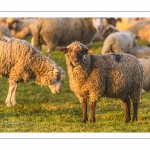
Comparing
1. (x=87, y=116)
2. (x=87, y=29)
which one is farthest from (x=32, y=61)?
(x=87, y=29)

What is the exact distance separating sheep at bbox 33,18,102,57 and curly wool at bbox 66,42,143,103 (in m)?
5.92

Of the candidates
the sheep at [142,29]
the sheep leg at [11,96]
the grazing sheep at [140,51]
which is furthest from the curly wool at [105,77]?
the sheep at [142,29]

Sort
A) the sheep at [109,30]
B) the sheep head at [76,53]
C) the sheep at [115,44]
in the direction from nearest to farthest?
the sheep head at [76,53] < the sheep at [115,44] < the sheep at [109,30]

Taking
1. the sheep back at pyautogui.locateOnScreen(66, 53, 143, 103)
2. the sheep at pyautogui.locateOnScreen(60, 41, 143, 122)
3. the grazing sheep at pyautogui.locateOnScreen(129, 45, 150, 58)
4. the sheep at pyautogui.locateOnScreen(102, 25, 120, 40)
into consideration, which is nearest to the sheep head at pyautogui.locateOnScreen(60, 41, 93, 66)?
the sheep at pyautogui.locateOnScreen(60, 41, 143, 122)

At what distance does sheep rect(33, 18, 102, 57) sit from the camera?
15.2 meters

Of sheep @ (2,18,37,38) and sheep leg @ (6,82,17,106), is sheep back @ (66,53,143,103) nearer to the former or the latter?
sheep leg @ (6,82,17,106)

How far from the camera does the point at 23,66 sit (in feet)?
35.1

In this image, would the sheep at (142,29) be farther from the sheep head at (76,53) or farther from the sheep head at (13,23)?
the sheep head at (76,53)

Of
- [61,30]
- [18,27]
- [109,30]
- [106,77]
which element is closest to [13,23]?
[18,27]

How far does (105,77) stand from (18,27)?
12.8 m

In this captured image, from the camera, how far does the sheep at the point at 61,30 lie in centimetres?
1519

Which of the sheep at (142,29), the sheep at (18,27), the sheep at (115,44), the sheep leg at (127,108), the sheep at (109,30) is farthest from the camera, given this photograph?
the sheep at (18,27)
